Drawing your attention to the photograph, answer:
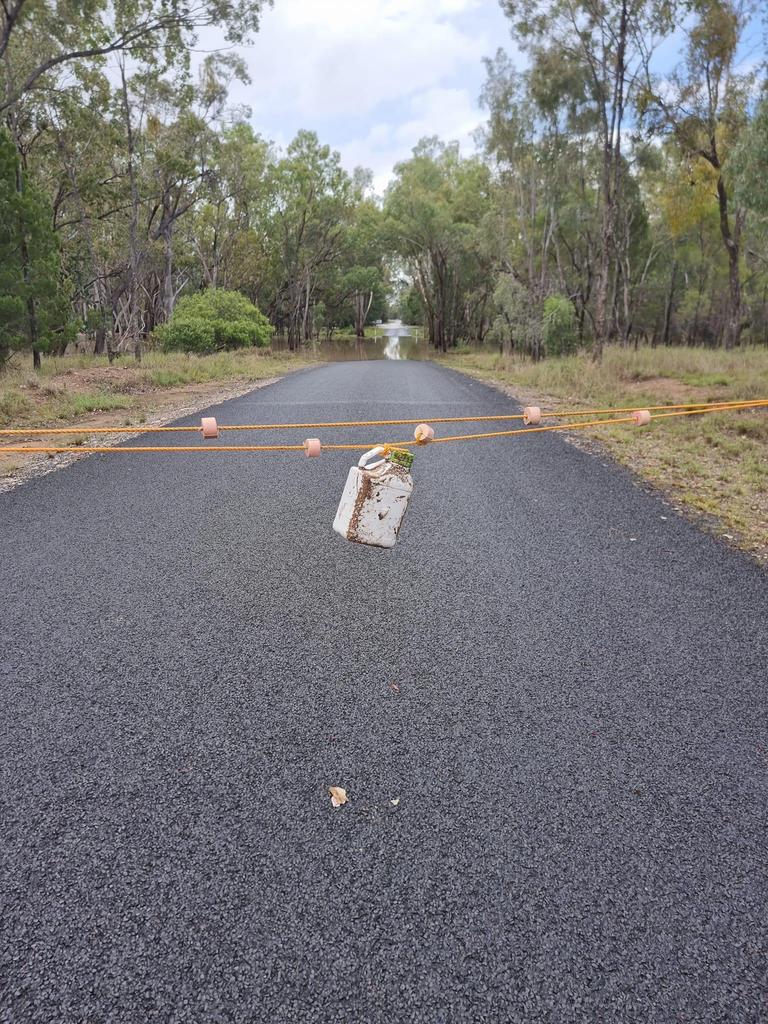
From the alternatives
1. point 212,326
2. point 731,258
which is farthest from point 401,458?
point 731,258

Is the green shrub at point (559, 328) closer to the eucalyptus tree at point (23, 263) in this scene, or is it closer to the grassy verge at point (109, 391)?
the grassy verge at point (109, 391)

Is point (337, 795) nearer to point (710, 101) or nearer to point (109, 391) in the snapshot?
point (109, 391)

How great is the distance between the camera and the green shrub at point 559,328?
2319cm

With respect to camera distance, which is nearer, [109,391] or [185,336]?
[109,391]

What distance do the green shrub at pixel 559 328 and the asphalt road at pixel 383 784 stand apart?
68.1 ft

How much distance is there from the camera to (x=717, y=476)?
6.41 m

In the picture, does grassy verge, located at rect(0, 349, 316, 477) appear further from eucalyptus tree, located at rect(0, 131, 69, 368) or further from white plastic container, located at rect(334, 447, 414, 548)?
white plastic container, located at rect(334, 447, 414, 548)

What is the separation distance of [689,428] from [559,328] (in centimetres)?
1598

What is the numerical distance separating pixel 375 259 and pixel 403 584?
176ft

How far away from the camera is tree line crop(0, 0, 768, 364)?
1434 centimetres

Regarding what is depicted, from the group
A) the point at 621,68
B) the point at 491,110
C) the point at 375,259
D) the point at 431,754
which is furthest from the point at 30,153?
the point at 375,259

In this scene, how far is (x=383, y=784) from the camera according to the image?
2.03m

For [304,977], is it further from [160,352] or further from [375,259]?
[375,259]

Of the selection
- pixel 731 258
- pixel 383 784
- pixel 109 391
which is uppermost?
pixel 731 258
